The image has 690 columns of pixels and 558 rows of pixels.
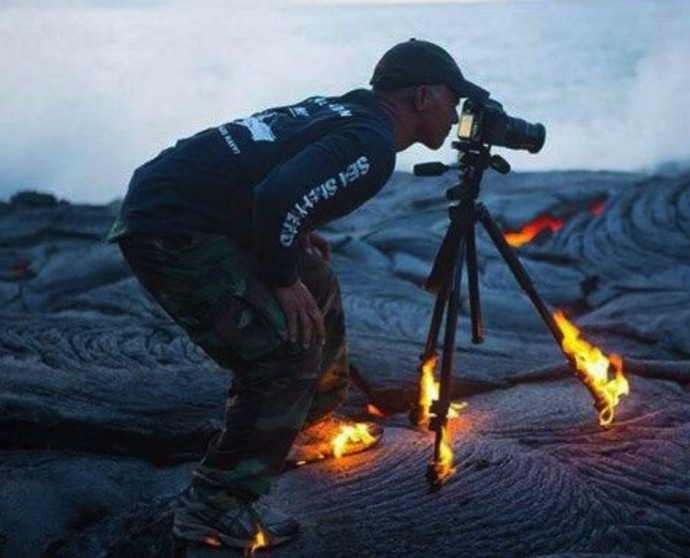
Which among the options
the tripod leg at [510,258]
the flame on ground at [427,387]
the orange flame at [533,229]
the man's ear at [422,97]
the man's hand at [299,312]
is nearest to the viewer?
the man's hand at [299,312]

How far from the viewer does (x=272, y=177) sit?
3.07 metres

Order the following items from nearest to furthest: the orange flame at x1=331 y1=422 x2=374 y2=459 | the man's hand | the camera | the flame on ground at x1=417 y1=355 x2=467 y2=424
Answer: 1. the man's hand
2. the camera
3. the flame on ground at x1=417 y1=355 x2=467 y2=424
4. the orange flame at x1=331 y1=422 x2=374 y2=459

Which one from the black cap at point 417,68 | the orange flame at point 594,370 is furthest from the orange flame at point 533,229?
the black cap at point 417,68

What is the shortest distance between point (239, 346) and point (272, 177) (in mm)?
694

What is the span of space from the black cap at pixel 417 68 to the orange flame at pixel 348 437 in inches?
69.7

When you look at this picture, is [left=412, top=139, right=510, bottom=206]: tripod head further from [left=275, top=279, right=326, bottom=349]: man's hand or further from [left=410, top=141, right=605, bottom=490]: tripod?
[left=275, top=279, right=326, bottom=349]: man's hand

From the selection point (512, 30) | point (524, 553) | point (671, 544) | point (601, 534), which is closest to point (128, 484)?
point (524, 553)

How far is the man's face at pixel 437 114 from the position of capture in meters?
3.59

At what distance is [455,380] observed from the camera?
548 cm

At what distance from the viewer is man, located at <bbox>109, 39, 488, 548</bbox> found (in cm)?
330

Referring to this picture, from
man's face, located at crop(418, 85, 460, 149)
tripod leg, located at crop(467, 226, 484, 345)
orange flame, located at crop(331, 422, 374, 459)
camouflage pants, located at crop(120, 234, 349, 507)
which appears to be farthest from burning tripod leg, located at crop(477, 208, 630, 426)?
camouflage pants, located at crop(120, 234, 349, 507)

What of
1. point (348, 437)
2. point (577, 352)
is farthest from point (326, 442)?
point (577, 352)

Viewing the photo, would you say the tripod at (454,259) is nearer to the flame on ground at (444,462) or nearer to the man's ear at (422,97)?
the flame on ground at (444,462)

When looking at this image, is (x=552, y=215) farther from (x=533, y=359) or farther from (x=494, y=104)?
(x=494, y=104)
